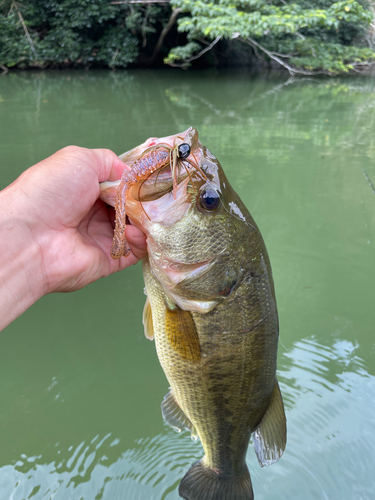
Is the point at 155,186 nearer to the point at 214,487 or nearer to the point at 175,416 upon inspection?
the point at 175,416

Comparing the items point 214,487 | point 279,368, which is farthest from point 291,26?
point 214,487

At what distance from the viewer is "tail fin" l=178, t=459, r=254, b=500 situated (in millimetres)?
1652

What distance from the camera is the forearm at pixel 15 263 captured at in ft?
4.83

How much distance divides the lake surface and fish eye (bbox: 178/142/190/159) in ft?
6.08

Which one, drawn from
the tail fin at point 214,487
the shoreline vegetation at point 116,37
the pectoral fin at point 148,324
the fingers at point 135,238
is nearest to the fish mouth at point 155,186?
the fingers at point 135,238

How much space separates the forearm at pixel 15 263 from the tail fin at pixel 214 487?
1.08m

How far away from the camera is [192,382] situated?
5.04 ft

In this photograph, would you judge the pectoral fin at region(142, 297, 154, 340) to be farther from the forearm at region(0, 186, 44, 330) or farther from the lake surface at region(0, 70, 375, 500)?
the lake surface at region(0, 70, 375, 500)

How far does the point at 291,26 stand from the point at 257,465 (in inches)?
527

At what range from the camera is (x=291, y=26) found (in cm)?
1211

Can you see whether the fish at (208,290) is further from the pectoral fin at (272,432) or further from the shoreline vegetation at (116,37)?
the shoreline vegetation at (116,37)

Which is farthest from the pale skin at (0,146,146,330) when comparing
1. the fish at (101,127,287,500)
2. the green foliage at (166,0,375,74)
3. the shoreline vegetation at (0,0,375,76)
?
the shoreline vegetation at (0,0,375,76)

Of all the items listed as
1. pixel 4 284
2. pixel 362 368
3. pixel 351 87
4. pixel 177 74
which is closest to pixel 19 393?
pixel 4 284

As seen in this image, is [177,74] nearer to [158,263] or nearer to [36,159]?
[36,159]
